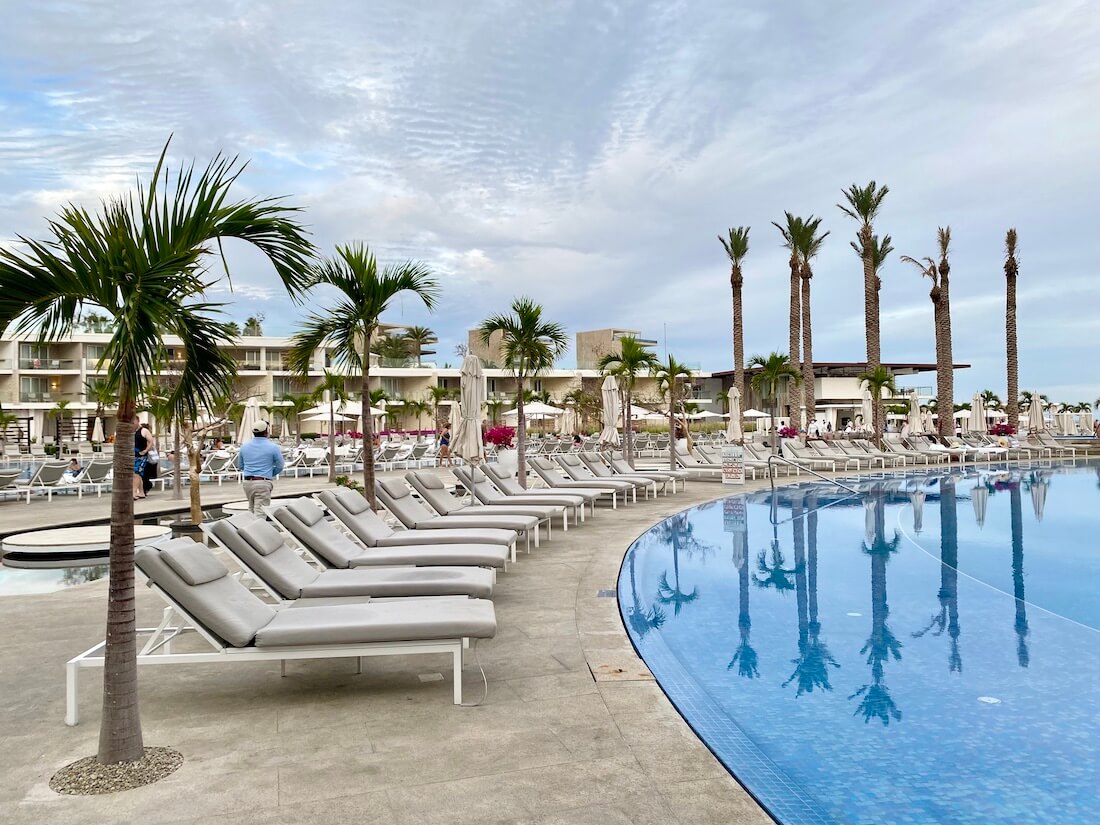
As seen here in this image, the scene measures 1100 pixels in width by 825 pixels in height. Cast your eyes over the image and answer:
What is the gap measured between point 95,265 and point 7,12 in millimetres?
8446

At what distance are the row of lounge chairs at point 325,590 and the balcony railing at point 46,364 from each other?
5295 cm

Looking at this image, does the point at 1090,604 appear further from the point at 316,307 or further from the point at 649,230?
the point at 649,230

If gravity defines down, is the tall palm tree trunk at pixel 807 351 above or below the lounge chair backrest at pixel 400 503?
above

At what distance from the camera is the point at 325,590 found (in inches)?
205

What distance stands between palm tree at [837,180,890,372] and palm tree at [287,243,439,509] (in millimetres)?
25034

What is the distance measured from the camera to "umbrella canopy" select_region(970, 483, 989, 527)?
12.9m

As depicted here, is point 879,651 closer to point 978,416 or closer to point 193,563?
point 193,563

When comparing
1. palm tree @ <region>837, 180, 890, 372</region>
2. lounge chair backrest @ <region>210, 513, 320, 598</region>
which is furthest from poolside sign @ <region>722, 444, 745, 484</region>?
palm tree @ <region>837, 180, 890, 372</region>

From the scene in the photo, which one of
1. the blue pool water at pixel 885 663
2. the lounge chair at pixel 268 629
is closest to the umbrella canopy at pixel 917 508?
the blue pool water at pixel 885 663

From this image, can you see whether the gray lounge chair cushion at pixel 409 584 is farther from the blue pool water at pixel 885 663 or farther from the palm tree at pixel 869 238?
the palm tree at pixel 869 238

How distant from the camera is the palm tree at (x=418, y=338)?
68.4m

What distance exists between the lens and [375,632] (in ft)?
13.4

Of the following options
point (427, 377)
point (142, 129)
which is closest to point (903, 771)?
point (142, 129)

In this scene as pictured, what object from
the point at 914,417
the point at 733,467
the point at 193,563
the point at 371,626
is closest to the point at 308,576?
the point at 193,563
